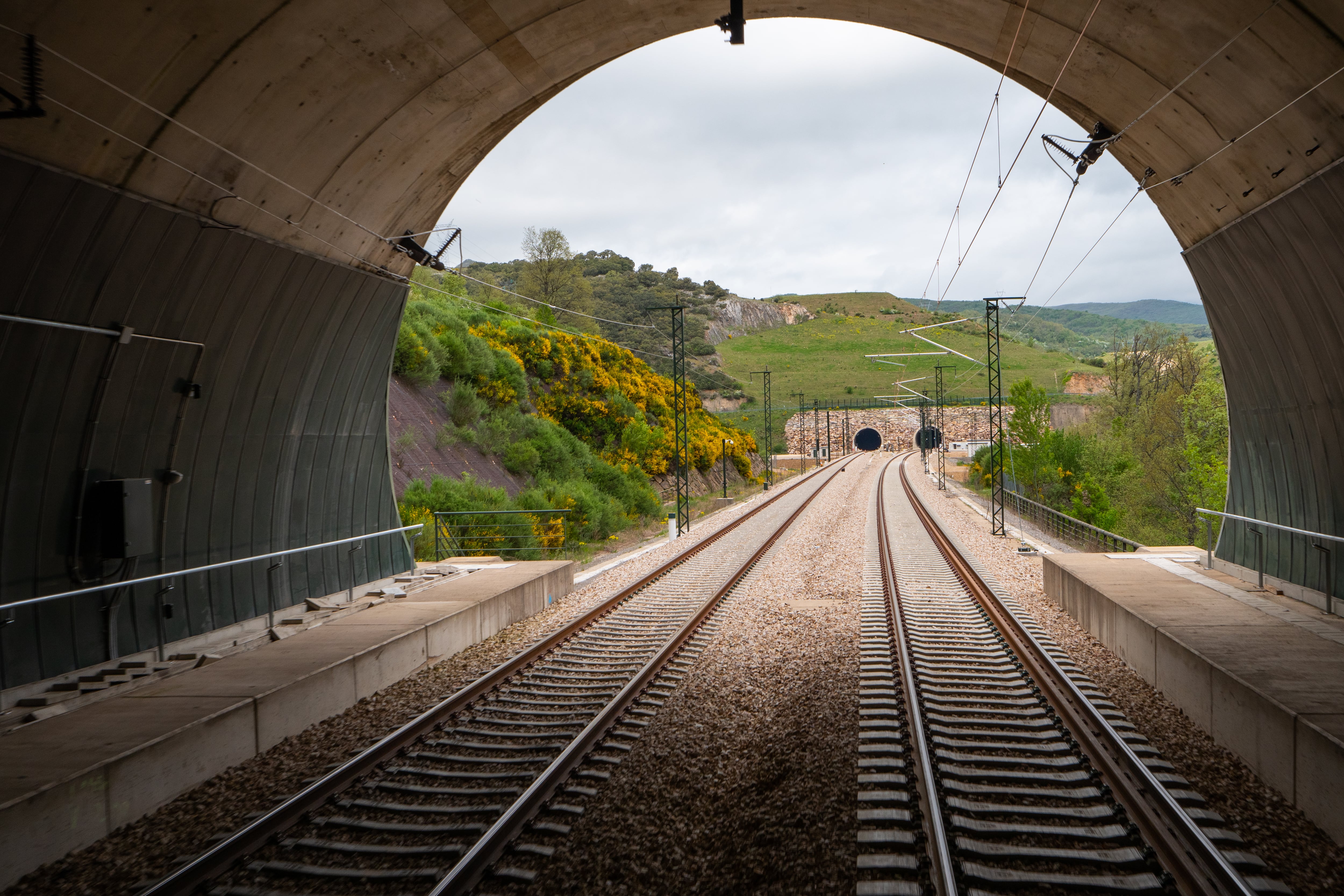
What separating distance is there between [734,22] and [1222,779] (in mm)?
8887

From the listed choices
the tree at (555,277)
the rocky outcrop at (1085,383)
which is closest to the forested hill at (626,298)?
the tree at (555,277)

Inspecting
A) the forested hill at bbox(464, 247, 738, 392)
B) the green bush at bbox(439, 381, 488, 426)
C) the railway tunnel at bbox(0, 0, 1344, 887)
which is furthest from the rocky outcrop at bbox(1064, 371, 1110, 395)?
the railway tunnel at bbox(0, 0, 1344, 887)

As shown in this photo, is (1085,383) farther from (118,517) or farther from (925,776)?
(118,517)

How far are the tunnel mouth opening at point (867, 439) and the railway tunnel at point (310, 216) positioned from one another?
291 ft

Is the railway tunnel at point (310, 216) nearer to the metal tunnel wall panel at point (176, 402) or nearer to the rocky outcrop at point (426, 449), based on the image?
the metal tunnel wall panel at point (176, 402)

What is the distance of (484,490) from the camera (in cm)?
2073

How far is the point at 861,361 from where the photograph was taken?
430 feet

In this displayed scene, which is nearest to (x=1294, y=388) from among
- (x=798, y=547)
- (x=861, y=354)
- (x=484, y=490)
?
(x=798, y=547)

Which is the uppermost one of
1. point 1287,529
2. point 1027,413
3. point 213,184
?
point 213,184

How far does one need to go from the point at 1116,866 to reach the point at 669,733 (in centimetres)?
334

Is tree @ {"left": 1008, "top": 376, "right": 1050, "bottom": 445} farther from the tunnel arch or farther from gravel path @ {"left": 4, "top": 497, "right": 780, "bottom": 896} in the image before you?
gravel path @ {"left": 4, "top": 497, "right": 780, "bottom": 896}

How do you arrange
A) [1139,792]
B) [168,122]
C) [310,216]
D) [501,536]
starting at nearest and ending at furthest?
[1139,792]
[168,122]
[310,216]
[501,536]

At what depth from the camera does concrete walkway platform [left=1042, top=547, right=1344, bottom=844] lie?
17.3ft

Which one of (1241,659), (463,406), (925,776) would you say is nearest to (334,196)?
(925,776)
